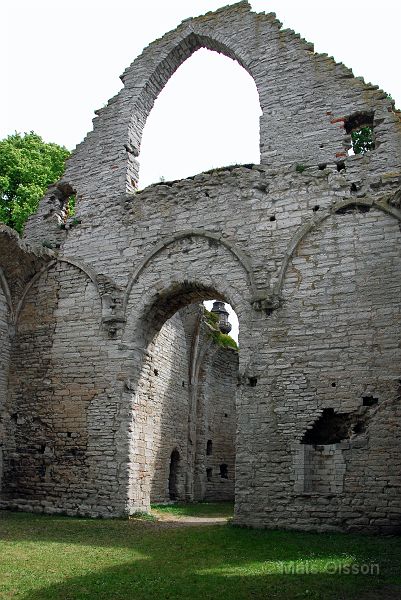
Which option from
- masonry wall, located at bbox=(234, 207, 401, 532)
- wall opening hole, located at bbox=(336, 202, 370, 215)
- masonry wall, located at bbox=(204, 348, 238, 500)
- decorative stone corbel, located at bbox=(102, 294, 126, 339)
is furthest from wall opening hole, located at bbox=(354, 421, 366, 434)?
masonry wall, located at bbox=(204, 348, 238, 500)

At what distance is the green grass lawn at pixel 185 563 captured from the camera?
5.20 meters

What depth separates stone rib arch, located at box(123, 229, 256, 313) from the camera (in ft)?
35.2

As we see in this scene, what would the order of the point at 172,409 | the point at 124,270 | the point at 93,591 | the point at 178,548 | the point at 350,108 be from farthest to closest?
1. the point at 172,409
2. the point at 124,270
3. the point at 350,108
4. the point at 178,548
5. the point at 93,591

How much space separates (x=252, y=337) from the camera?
10.4 meters

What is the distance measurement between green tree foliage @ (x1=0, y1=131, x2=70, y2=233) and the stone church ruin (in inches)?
238

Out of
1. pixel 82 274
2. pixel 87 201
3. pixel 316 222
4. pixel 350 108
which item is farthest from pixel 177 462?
pixel 350 108

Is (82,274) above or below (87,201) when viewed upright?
below

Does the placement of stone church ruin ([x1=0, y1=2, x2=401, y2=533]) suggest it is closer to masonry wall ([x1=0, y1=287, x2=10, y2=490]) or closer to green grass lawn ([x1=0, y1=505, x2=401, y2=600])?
masonry wall ([x1=0, y1=287, x2=10, y2=490])

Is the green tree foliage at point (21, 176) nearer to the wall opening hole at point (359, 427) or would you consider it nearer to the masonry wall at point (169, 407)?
the masonry wall at point (169, 407)

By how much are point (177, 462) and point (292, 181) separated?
28.4 ft

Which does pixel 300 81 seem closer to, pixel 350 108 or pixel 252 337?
pixel 350 108

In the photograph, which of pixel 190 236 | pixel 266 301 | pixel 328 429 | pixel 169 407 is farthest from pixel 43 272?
pixel 328 429

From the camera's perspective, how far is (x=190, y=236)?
1155 cm

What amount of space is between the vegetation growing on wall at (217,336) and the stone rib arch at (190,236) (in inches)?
255
